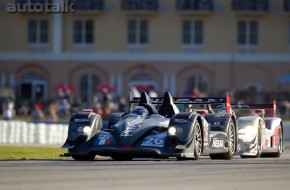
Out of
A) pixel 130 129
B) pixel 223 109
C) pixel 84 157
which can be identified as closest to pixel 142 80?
pixel 223 109

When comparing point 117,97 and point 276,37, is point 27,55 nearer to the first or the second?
point 117,97

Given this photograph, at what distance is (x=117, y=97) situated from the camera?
6650cm

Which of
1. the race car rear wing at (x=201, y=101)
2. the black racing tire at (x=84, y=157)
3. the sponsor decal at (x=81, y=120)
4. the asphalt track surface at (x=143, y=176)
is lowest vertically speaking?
the black racing tire at (x=84, y=157)

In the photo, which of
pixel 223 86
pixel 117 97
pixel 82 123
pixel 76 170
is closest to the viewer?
pixel 76 170

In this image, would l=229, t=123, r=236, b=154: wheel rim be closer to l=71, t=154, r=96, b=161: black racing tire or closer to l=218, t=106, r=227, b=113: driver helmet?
l=218, t=106, r=227, b=113: driver helmet

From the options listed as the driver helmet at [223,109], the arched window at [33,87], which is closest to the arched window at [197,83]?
the arched window at [33,87]

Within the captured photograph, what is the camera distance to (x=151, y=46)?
7262cm

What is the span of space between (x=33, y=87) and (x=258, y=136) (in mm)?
50461

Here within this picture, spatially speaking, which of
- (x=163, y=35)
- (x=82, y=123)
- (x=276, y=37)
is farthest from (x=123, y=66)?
(x=82, y=123)

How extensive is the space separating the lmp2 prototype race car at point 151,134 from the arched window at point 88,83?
51277mm

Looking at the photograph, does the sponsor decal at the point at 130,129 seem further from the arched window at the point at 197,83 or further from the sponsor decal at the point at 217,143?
the arched window at the point at 197,83

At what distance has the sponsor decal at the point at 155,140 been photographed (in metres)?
18.8

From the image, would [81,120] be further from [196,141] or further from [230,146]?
[230,146]

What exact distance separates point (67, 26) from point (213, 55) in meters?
10.1
